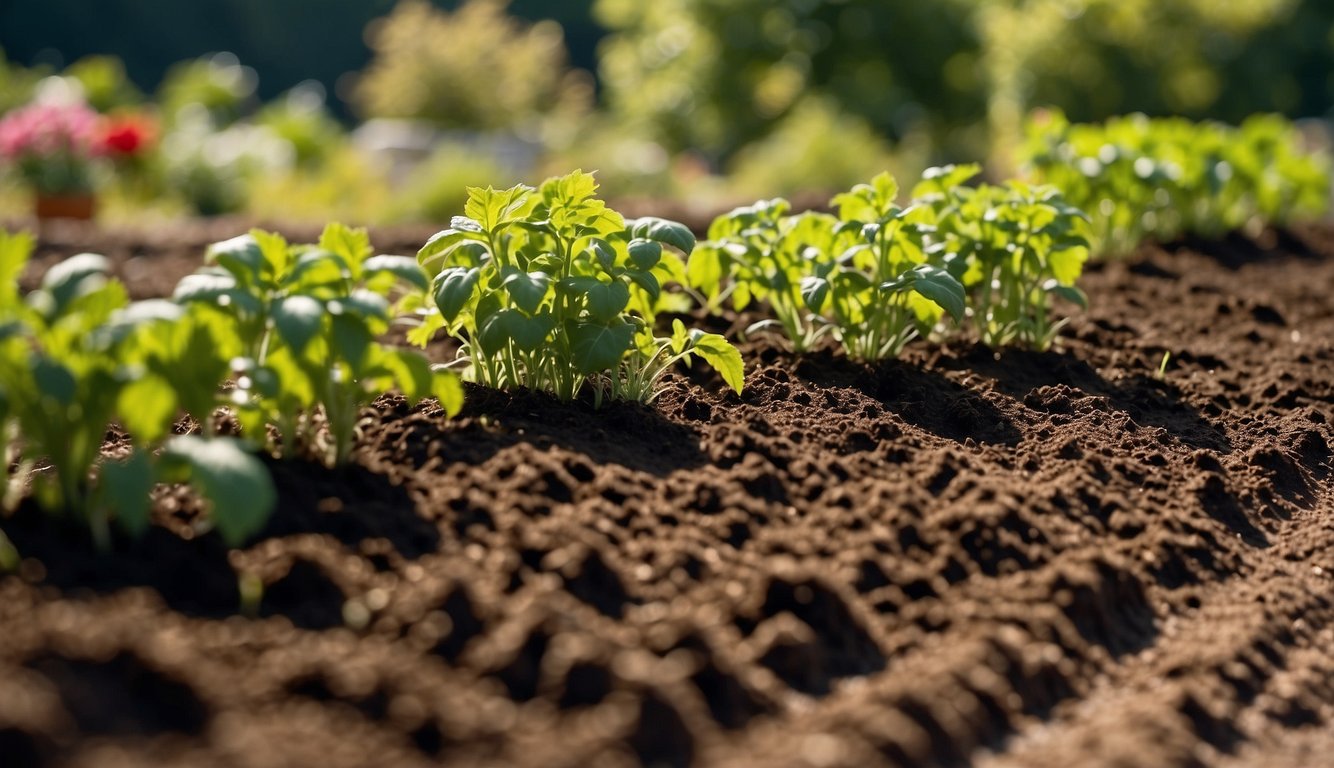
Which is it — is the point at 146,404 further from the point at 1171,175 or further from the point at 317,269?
the point at 1171,175

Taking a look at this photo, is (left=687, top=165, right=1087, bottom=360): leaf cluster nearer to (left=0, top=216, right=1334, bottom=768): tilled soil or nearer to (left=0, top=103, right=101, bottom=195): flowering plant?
(left=0, top=216, right=1334, bottom=768): tilled soil

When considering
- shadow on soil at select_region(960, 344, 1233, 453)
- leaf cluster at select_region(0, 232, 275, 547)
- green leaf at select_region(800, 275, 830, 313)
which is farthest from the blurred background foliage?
leaf cluster at select_region(0, 232, 275, 547)

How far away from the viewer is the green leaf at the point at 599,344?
3.28 meters

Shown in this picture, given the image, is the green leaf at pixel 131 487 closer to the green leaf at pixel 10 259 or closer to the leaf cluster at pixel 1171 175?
the green leaf at pixel 10 259

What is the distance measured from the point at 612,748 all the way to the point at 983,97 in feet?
58.5

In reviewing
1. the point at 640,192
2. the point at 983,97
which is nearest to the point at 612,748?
the point at 640,192

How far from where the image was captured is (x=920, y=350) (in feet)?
14.3

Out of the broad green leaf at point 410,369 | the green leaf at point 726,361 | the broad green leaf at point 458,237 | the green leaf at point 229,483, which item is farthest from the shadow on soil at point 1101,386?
the green leaf at point 229,483

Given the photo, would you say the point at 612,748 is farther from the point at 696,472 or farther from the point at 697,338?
the point at 697,338

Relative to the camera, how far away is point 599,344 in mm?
3289

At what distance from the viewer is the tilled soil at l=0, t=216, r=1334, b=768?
204cm

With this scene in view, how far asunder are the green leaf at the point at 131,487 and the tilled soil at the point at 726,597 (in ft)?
0.44

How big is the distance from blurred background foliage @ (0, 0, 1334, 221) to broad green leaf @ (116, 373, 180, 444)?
23.2 feet

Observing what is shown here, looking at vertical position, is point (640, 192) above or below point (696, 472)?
above
